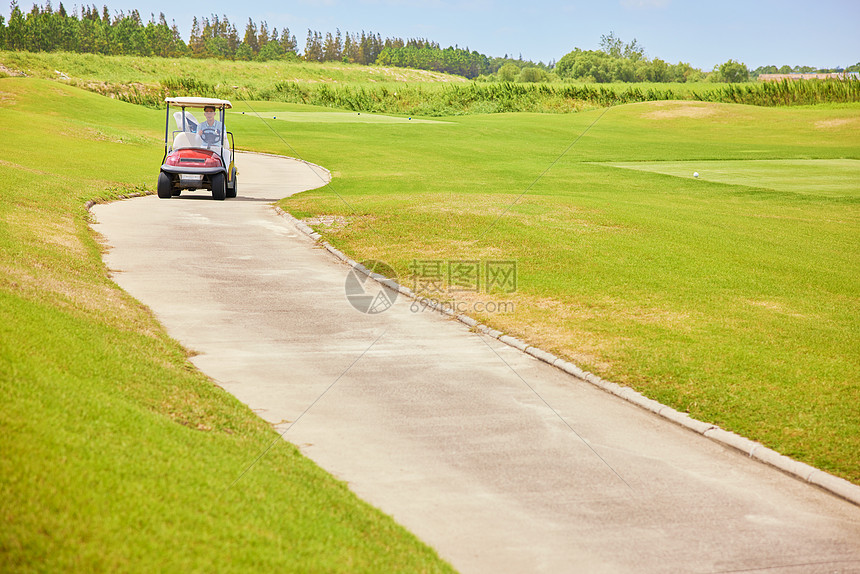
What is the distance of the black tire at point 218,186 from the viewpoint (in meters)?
23.3

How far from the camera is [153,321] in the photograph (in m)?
10.7

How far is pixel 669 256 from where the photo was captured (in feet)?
54.0

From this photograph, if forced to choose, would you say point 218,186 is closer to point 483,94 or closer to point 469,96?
point 469,96

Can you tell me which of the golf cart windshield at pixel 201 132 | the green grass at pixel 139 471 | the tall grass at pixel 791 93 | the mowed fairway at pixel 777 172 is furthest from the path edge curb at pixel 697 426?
the tall grass at pixel 791 93

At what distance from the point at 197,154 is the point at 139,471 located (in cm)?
1953

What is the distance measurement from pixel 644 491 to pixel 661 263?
10120 millimetres

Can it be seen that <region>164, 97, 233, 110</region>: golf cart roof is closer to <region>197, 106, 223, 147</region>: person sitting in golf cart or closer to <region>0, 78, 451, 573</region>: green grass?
<region>197, 106, 223, 147</region>: person sitting in golf cart

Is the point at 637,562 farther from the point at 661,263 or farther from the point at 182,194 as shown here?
the point at 182,194

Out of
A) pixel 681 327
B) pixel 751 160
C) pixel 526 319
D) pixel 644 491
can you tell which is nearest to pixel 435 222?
pixel 526 319

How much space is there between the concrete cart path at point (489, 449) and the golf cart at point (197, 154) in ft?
34.3

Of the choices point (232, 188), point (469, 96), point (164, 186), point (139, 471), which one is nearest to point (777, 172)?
point (232, 188)

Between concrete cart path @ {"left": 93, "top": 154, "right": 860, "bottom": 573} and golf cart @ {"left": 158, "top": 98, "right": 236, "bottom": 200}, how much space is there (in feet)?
34.3

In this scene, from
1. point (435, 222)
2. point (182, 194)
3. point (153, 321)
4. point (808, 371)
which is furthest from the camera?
point (182, 194)

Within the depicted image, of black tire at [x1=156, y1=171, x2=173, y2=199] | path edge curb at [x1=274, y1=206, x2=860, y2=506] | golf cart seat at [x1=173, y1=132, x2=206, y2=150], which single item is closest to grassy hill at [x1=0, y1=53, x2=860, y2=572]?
path edge curb at [x1=274, y1=206, x2=860, y2=506]
